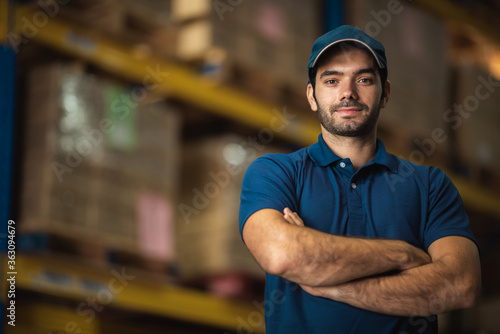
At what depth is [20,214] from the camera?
181 inches

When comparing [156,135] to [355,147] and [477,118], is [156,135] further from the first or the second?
[477,118]

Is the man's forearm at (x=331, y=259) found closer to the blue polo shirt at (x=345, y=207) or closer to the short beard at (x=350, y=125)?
the blue polo shirt at (x=345, y=207)

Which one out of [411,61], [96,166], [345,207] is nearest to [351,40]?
[345,207]

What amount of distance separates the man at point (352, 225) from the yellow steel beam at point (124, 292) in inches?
113

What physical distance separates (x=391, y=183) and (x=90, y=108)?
3.11 m

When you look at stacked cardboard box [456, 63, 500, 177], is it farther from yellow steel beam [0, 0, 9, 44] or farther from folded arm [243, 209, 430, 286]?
folded arm [243, 209, 430, 286]

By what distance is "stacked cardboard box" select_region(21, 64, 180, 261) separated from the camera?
4.53m

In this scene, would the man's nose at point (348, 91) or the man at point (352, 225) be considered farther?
the man's nose at point (348, 91)

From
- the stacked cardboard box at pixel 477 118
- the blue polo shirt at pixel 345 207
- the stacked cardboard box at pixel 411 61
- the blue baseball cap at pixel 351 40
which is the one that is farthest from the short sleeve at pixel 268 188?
the stacked cardboard box at pixel 477 118

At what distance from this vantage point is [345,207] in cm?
203

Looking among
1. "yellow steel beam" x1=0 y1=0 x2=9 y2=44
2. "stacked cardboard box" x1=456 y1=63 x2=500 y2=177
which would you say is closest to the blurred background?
"yellow steel beam" x1=0 y1=0 x2=9 y2=44

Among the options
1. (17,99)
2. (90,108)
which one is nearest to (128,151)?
(90,108)

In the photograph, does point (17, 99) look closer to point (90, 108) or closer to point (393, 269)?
point (90, 108)

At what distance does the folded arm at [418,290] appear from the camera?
6.15 feet
